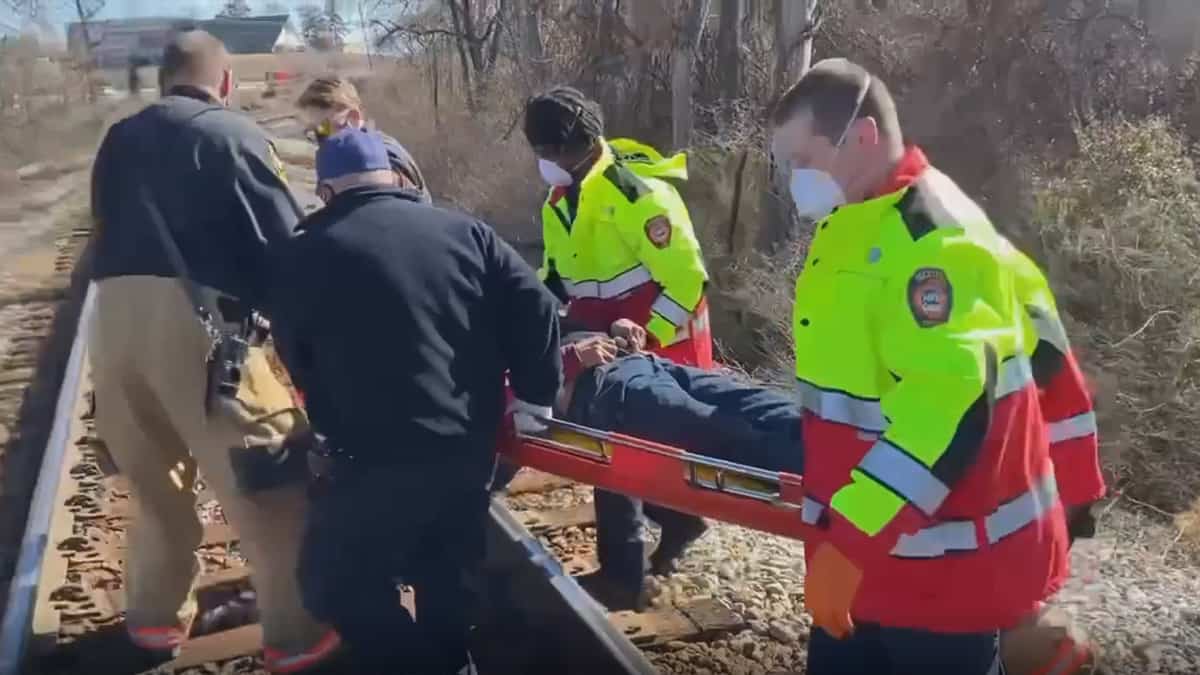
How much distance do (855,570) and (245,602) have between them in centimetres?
287

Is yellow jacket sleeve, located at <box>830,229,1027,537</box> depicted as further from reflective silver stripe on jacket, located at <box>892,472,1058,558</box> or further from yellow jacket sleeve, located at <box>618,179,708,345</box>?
yellow jacket sleeve, located at <box>618,179,708,345</box>

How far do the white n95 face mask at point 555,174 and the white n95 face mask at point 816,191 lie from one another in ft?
6.15

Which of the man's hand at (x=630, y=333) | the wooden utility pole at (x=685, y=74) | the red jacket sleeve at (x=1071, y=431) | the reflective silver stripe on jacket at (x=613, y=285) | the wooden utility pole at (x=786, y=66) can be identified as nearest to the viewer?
the red jacket sleeve at (x=1071, y=431)

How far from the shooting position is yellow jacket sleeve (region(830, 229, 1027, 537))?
225 centimetres

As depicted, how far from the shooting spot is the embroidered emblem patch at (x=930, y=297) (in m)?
2.26

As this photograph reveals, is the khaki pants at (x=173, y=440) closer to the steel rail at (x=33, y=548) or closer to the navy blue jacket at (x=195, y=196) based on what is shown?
the navy blue jacket at (x=195, y=196)

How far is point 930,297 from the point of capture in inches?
89.7

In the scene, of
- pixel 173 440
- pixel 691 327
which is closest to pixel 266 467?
pixel 173 440

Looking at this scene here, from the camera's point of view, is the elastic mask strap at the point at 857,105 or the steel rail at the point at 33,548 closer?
the elastic mask strap at the point at 857,105

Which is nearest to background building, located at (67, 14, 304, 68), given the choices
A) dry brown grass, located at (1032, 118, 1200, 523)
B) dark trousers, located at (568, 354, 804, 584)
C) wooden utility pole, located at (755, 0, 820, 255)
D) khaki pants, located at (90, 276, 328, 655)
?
khaki pants, located at (90, 276, 328, 655)

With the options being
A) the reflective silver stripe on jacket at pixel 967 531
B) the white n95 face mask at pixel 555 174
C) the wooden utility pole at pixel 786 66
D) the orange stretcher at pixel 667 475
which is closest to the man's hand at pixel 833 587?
the reflective silver stripe on jacket at pixel 967 531

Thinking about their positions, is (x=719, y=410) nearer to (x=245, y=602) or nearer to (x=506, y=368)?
(x=506, y=368)

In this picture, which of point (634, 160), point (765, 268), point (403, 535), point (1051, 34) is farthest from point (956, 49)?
point (403, 535)

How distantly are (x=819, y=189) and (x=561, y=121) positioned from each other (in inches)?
73.4
